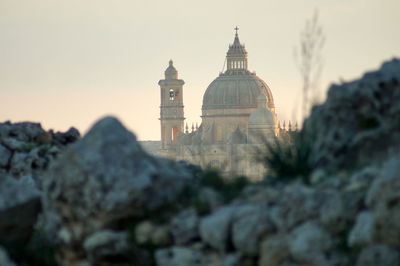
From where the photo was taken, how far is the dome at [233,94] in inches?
6516

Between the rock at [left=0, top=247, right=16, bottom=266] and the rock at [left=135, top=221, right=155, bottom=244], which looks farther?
the rock at [left=0, top=247, right=16, bottom=266]

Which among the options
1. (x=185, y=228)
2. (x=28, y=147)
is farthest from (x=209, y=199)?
(x=28, y=147)

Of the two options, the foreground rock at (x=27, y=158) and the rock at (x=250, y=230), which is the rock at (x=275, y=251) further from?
the foreground rock at (x=27, y=158)

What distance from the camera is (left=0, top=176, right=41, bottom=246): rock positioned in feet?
28.6

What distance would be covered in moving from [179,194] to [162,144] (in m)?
154

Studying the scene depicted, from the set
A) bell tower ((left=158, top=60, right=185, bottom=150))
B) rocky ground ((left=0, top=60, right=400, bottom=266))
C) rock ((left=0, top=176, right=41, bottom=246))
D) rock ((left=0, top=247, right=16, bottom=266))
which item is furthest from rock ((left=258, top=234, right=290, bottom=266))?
bell tower ((left=158, top=60, right=185, bottom=150))

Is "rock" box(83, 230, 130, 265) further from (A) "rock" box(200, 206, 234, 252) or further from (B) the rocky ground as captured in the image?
(A) "rock" box(200, 206, 234, 252)

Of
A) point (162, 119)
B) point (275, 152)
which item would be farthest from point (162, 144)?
point (275, 152)

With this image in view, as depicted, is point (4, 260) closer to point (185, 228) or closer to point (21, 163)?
point (185, 228)

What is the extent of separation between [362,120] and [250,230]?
0.93 m

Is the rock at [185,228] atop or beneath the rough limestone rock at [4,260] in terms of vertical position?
atop

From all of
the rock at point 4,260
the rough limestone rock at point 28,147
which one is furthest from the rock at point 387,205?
the rough limestone rock at point 28,147

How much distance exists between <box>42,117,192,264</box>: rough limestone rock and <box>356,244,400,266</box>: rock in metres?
1.30

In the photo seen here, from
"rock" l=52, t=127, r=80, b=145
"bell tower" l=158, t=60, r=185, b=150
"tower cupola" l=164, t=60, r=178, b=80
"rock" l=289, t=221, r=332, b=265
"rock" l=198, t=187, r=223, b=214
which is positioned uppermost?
"tower cupola" l=164, t=60, r=178, b=80
